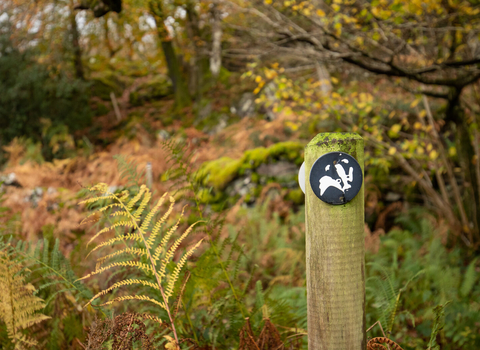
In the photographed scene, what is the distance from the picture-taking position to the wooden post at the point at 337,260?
1.08 meters

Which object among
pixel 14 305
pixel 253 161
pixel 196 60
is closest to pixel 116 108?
pixel 196 60

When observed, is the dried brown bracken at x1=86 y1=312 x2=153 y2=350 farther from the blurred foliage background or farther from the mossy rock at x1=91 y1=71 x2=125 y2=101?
the mossy rock at x1=91 y1=71 x2=125 y2=101

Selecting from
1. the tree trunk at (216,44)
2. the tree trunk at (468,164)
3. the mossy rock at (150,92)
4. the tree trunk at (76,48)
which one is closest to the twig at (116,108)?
the mossy rock at (150,92)

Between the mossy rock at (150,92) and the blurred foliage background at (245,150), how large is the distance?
6 cm

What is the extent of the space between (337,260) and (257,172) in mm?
4901

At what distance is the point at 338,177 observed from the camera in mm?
1047

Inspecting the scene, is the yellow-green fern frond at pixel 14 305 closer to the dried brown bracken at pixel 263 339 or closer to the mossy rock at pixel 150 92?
the dried brown bracken at pixel 263 339

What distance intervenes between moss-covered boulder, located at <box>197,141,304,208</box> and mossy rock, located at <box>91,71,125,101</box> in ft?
24.3

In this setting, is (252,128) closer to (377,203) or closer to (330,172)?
(377,203)

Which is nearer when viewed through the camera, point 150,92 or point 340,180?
point 340,180

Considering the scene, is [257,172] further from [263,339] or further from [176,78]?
[176,78]

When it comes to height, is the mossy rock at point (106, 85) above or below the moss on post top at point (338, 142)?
below

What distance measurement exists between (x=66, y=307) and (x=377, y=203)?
4701 millimetres

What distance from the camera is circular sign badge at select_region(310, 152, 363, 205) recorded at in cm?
105
